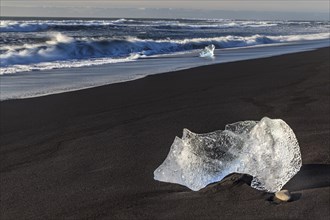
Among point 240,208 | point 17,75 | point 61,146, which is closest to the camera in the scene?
point 240,208

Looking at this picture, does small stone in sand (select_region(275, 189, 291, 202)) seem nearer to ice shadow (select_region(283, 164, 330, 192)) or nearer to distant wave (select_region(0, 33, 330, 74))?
ice shadow (select_region(283, 164, 330, 192))

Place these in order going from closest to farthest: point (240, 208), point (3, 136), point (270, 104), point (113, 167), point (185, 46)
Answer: point (240, 208) < point (113, 167) < point (3, 136) < point (270, 104) < point (185, 46)

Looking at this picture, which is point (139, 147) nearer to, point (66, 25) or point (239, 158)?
point (239, 158)

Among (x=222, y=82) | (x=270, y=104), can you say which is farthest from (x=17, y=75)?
(x=270, y=104)

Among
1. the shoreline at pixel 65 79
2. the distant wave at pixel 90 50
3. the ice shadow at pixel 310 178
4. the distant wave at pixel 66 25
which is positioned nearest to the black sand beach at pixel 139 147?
the ice shadow at pixel 310 178

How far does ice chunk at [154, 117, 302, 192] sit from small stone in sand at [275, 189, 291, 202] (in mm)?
100

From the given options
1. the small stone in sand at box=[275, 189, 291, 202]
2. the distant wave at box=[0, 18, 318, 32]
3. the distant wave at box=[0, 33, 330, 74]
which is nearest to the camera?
the small stone in sand at box=[275, 189, 291, 202]

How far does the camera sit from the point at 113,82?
791 cm

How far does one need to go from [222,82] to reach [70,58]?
6.93 m

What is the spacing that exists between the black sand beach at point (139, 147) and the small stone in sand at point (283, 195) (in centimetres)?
4

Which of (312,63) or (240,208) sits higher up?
(312,63)

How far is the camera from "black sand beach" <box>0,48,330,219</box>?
280 cm

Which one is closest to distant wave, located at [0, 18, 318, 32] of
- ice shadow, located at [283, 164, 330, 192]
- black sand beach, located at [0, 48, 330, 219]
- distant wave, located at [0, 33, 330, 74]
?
distant wave, located at [0, 33, 330, 74]

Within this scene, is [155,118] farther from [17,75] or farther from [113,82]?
[17,75]
